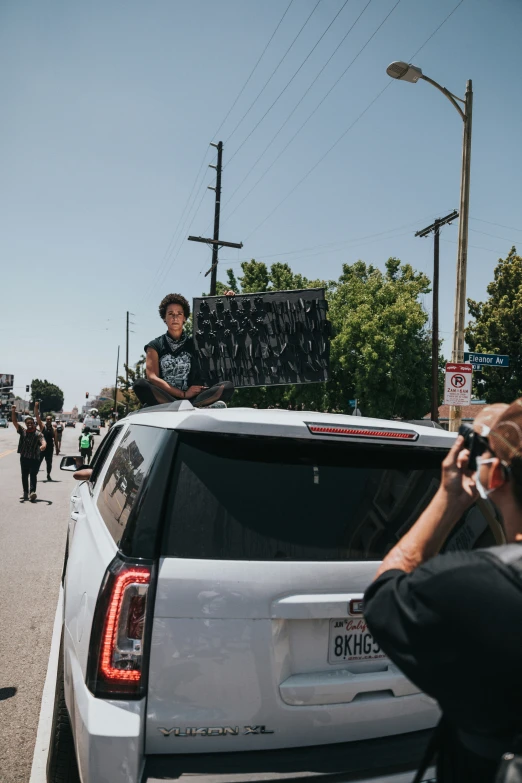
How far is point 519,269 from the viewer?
34375mm

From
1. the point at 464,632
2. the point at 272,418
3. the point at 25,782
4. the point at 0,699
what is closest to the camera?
the point at 464,632

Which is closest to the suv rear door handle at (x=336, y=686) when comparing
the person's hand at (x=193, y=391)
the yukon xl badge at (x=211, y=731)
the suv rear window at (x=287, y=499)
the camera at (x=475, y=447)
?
the yukon xl badge at (x=211, y=731)

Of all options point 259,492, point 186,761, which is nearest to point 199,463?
point 259,492

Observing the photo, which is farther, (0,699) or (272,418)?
(0,699)

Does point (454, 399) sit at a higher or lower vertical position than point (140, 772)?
higher

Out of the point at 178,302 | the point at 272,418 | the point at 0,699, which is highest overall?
the point at 178,302

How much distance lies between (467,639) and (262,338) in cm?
544

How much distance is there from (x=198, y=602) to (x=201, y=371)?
4.54 m

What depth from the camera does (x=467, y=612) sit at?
1.22m

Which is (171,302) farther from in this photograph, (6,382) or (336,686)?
(6,382)

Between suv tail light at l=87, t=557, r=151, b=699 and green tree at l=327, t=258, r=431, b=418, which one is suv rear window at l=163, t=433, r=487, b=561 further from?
Result: green tree at l=327, t=258, r=431, b=418

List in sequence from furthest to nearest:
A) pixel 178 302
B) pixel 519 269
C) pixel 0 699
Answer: pixel 519 269 < pixel 178 302 < pixel 0 699

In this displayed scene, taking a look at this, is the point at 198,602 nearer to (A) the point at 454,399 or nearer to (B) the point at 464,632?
(B) the point at 464,632

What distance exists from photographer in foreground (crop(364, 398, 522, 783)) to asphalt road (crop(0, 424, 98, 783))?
103 inches
